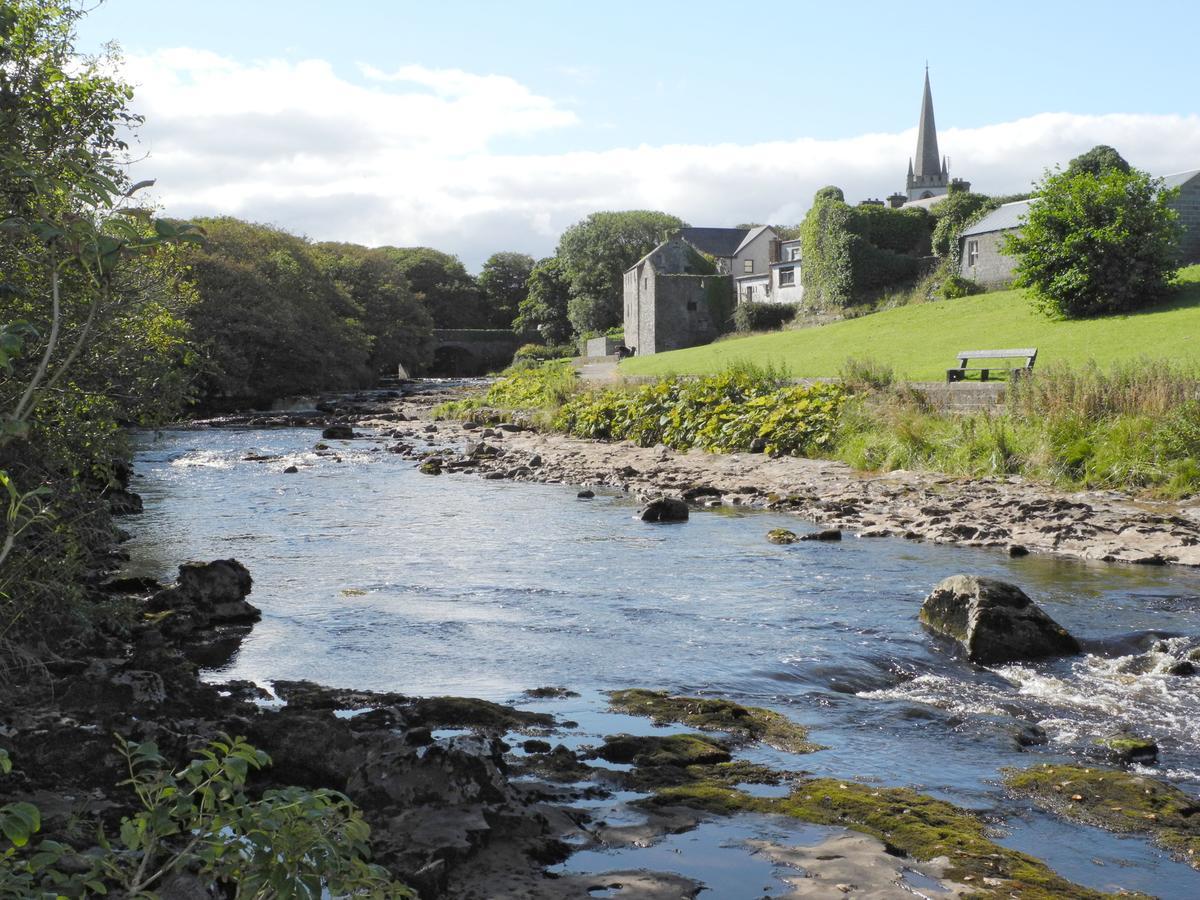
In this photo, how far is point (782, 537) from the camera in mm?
17656

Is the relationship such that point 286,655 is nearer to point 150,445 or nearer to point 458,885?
point 458,885

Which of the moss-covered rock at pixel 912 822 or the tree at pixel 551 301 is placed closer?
the moss-covered rock at pixel 912 822

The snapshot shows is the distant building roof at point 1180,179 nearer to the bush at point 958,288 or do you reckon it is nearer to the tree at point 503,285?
the bush at point 958,288

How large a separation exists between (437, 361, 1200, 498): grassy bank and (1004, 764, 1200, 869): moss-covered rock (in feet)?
42.9

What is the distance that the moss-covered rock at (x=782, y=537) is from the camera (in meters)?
17.5

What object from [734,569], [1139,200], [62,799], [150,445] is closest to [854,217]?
[1139,200]

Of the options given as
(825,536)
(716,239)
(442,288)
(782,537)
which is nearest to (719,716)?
(782,537)

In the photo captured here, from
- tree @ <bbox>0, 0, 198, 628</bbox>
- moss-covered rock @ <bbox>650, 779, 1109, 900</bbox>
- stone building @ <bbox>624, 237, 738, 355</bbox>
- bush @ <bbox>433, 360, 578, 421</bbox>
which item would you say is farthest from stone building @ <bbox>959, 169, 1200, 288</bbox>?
moss-covered rock @ <bbox>650, 779, 1109, 900</bbox>

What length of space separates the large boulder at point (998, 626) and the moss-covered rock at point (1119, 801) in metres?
3.07

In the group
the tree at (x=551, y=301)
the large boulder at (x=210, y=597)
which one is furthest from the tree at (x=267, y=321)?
the large boulder at (x=210, y=597)

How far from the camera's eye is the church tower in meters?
130

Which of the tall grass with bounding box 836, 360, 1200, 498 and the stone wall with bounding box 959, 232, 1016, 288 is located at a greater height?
the stone wall with bounding box 959, 232, 1016, 288

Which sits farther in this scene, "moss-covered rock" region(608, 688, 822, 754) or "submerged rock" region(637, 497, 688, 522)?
"submerged rock" region(637, 497, 688, 522)

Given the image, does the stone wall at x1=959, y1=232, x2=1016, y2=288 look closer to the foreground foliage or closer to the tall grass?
the tall grass
